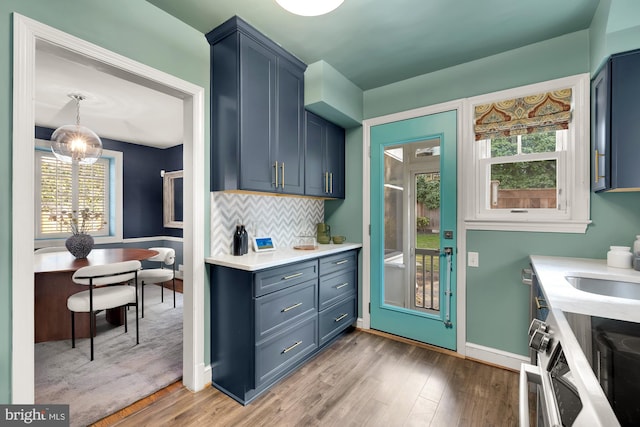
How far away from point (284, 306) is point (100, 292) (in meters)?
1.91

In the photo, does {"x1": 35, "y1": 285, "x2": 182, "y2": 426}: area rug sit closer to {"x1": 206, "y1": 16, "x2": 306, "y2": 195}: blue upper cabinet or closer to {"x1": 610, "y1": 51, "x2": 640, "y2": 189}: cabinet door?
{"x1": 206, "y1": 16, "x2": 306, "y2": 195}: blue upper cabinet

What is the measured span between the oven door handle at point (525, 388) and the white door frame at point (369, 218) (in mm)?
1590

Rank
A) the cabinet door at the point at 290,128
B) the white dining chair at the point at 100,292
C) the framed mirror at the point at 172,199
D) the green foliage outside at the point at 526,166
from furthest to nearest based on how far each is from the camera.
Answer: the framed mirror at the point at 172,199 → the white dining chair at the point at 100,292 → the cabinet door at the point at 290,128 → the green foliage outside at the point at 526,166

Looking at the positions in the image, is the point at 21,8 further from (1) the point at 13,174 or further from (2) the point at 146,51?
(1) the point at 13,174

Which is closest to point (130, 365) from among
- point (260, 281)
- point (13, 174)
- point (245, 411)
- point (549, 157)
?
point (245, 411)

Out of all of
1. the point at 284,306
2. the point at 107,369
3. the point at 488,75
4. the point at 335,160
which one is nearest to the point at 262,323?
the point at 284,306

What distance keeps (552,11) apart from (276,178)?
2.18 m

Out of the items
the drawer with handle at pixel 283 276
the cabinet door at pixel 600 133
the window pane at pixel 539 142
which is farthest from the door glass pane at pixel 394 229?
the cabinet door at pixel 600 133

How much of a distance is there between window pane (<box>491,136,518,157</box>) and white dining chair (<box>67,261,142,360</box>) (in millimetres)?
3362

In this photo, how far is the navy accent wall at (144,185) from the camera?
508 cm

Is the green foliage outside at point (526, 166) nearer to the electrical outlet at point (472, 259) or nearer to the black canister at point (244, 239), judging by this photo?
the electrical outlet at point (472, 259)

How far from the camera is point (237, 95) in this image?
6.63 ft

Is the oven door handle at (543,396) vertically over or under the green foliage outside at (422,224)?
under

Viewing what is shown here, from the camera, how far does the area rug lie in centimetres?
191
